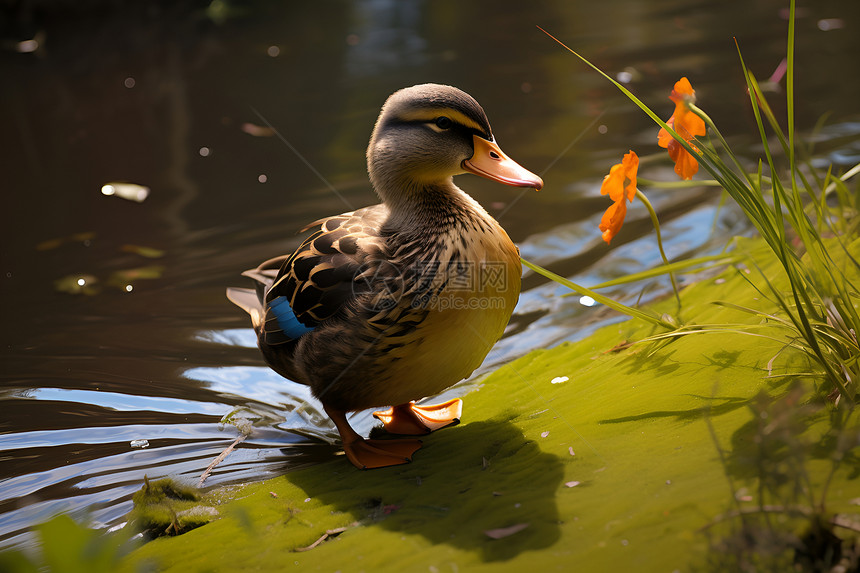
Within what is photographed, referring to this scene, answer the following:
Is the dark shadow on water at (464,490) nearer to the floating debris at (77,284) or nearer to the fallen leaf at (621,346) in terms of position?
the fallen leaf at (621,346)

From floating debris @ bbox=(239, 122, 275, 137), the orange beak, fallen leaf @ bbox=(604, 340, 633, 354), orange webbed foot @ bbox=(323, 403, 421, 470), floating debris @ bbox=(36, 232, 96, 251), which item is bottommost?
floating debris @ bbox=(36, 232, 96, 251)

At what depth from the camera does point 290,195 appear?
17.0ft

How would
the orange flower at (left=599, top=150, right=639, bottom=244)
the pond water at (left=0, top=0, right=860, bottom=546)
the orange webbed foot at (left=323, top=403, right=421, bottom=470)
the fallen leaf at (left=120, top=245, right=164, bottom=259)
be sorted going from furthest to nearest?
the fallen leaf at (left=120, top=245, right=164, bottom=259)
the pond water at (left=0, top=0, right=860, bottom=546)
the orange webbed foot at (left=323, top=403, right=421, bottom=470)
the orange flower at (left=599, top=150, right=639, bottom=244)

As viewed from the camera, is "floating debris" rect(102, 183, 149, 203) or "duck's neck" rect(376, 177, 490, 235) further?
"floating debris" rect(102, 183, 149, 203)

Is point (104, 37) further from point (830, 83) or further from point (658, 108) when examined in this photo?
point (830, 83)

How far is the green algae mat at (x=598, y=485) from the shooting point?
5.12 ft

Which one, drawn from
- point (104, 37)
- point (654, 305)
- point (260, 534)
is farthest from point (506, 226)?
point (104, 37)

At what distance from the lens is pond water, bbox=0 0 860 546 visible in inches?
121

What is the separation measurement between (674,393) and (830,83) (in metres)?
4.61

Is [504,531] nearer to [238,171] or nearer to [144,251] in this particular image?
[144,251]

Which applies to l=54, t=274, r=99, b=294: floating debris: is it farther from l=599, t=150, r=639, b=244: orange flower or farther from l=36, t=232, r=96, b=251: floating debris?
l=599, t=150, r=639, b=244: orange flower

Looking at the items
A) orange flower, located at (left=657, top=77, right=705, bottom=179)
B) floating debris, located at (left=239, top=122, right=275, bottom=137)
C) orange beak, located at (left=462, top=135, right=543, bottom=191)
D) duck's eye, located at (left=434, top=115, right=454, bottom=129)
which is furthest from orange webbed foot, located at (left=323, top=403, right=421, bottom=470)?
floating debris, located at (left=239, top=122, right=275, bottom=137)

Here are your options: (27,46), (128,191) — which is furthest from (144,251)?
(27,46)

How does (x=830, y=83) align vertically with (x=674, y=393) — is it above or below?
above
